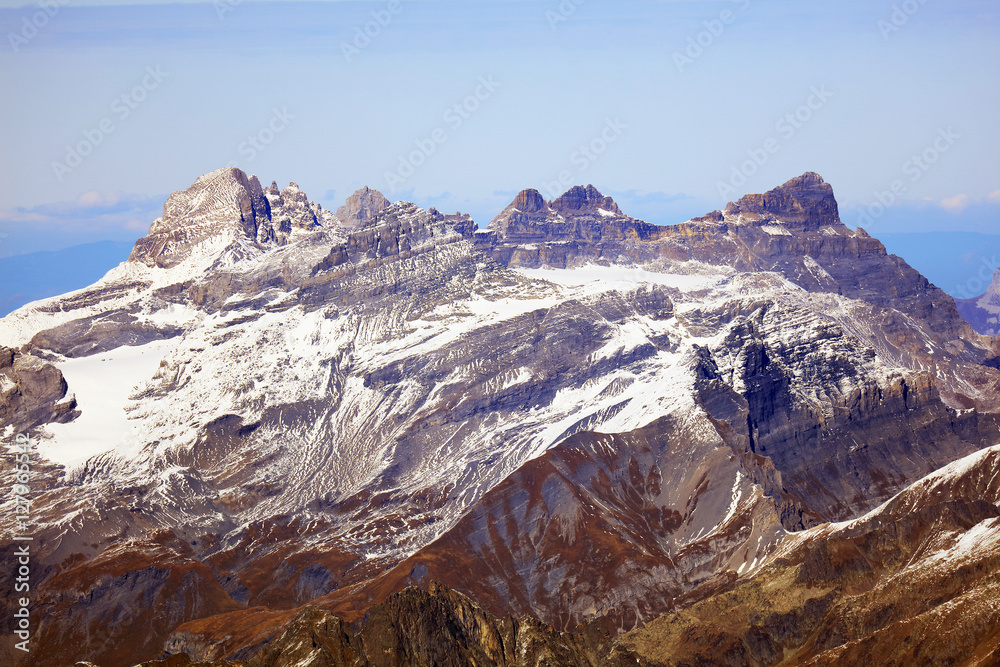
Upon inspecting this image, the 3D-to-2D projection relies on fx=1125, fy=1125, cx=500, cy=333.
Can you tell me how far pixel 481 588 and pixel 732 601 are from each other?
45739 millimetres

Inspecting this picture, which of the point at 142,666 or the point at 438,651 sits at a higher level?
the point at 142,666

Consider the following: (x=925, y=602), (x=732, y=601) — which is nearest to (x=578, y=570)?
(x=732, y=601)

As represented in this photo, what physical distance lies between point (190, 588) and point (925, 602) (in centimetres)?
12054

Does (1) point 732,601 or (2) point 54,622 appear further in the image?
(2) point 54,622

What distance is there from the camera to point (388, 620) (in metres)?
134

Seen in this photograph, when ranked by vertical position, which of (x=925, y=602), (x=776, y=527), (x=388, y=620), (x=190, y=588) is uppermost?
(x=190, y=588)

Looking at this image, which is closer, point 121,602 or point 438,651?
point 438,651

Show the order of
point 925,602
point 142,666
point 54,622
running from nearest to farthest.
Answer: point 142,666 → point 925,602 → point 54,622

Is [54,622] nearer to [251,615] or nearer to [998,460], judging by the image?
[251,615]

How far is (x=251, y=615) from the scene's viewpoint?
587 ft

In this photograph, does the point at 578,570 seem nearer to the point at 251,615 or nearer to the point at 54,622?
the point at 251,615

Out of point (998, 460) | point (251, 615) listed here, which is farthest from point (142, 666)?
point (998, 460)

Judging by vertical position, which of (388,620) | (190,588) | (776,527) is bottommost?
(776,527)

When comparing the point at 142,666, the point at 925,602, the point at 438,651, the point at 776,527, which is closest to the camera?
the point at 142,666
